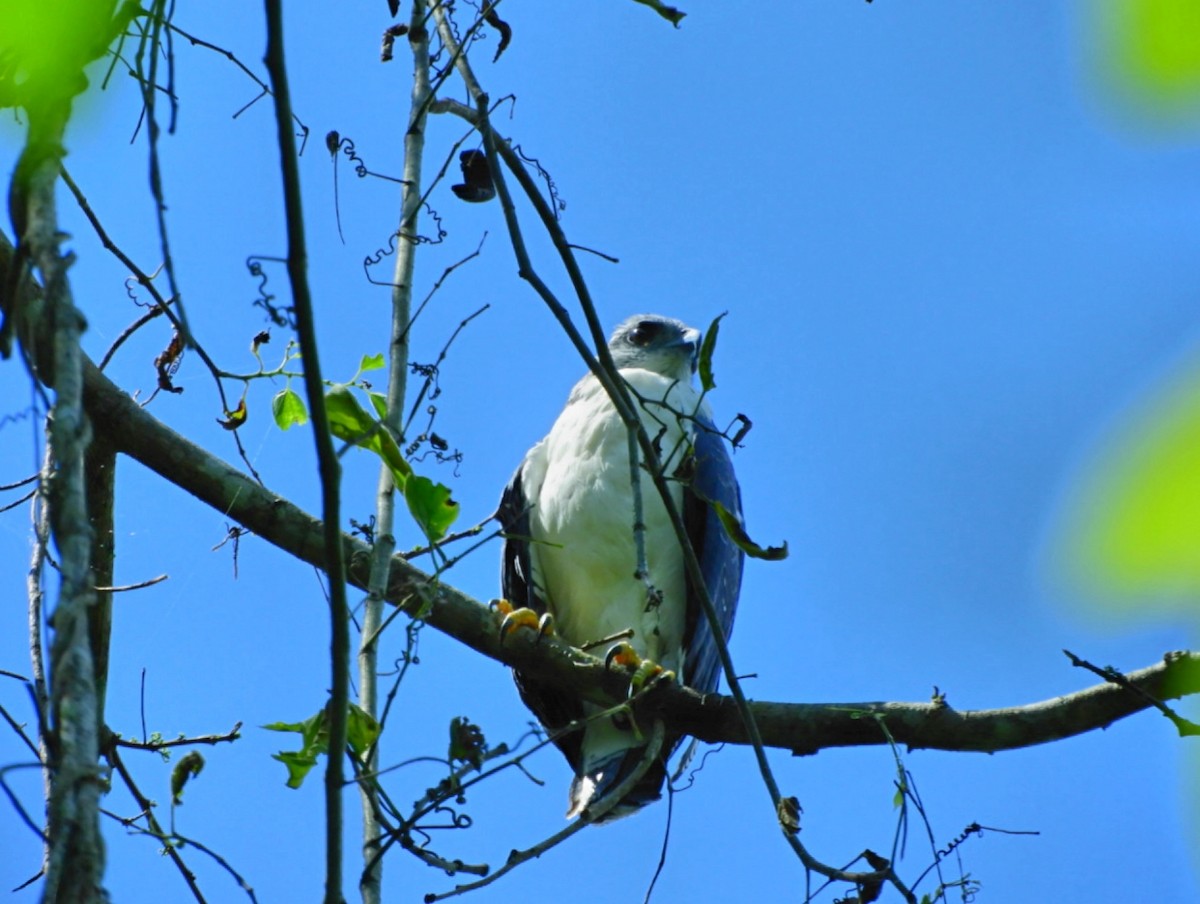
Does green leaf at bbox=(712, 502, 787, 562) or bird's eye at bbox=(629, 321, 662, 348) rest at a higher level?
bird's eye at bbox=(629, 321, 662, 348)

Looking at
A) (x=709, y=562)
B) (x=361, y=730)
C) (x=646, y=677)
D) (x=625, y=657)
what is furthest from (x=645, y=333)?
(x=361, y=730)

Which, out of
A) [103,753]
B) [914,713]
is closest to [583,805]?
[914,713]

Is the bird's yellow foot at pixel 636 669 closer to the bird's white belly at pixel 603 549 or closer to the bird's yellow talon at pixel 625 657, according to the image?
the bird's yellow talon at pixel 625 657

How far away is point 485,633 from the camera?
167 inches

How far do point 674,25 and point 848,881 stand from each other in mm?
1782

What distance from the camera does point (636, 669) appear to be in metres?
4.51

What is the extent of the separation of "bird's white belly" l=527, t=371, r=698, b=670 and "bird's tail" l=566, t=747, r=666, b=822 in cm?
45

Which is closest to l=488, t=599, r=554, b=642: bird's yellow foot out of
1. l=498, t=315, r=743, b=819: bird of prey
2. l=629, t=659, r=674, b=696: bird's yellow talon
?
l=629, t=659, r=674, b=696: bird's yellow talon

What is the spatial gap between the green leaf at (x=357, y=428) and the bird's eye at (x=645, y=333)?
12.9 ft

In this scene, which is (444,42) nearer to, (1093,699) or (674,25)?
(674,25)

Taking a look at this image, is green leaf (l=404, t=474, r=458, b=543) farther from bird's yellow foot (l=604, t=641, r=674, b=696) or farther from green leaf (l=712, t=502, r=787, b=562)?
bird's yellow foot (l=604, t=641, r=674, b=696)

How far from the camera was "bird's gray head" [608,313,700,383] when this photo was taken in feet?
22.1

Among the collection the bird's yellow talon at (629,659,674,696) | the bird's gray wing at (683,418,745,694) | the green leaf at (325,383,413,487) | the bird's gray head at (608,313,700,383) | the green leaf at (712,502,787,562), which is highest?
the bird's gray head at (608,313,700,383)

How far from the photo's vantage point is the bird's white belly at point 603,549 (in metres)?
5.50
